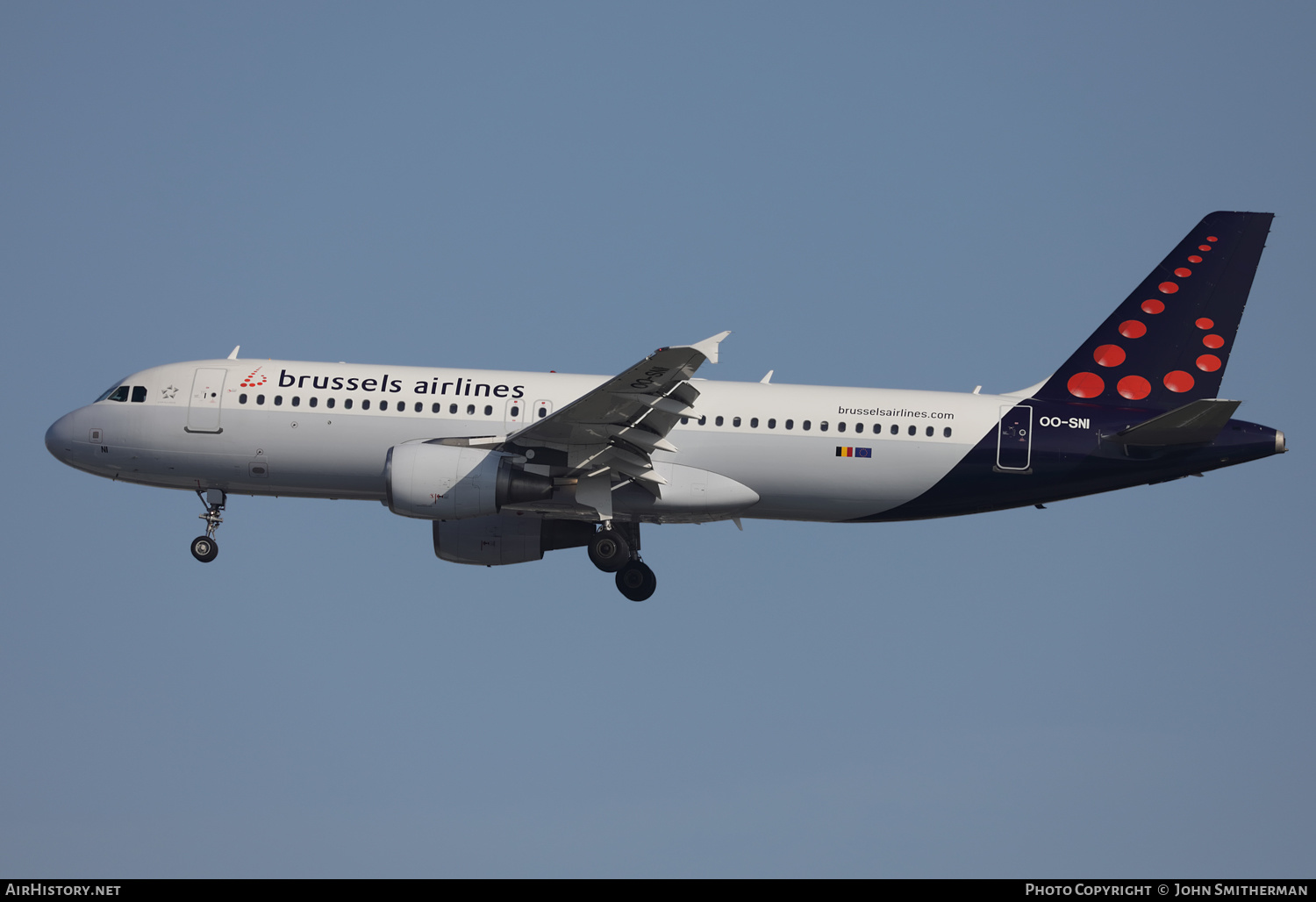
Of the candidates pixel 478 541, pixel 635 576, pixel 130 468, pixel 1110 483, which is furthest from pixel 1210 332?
pixel 130 468

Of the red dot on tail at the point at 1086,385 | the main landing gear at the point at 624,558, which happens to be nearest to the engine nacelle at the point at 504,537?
the main landing gear at the point at 624,558

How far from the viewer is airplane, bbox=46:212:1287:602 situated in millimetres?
34938

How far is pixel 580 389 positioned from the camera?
120 feet

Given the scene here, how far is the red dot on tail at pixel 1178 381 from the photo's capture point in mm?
37531

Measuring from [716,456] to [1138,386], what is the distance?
428 inches

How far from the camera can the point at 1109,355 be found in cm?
3772

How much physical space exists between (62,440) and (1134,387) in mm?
26899

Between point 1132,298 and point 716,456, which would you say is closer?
point 716,456

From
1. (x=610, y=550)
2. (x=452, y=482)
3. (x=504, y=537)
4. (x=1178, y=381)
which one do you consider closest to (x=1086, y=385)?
A: (x=1178, y=381)

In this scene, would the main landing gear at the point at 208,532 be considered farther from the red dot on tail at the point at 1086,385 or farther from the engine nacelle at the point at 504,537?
the red dot on tail at the point at 1086,385

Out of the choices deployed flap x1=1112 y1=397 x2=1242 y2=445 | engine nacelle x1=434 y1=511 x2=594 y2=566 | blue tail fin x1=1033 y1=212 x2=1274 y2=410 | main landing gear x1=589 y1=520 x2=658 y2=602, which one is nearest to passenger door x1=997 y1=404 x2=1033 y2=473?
blue tail fin x1=1033 y1=212 x2=1274 y2=410

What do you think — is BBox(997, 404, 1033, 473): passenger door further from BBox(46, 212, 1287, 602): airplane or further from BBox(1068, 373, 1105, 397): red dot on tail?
BBox(1068, 373, 1105, 397): red dot on tail

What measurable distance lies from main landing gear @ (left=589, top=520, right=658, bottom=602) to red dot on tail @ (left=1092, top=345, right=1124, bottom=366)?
489 inches
